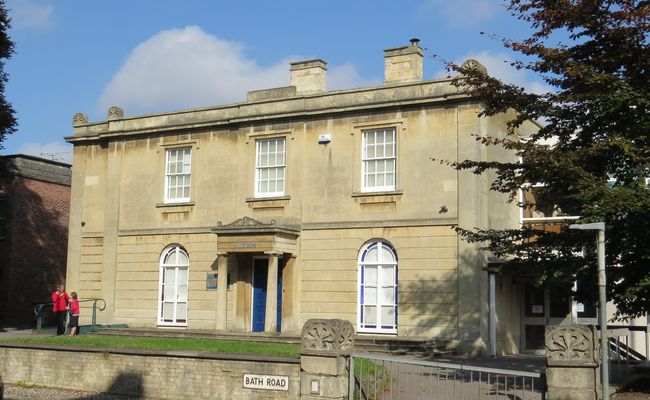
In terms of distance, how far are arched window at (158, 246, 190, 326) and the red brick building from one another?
947 cm

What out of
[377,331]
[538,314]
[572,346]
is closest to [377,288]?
[377,331]

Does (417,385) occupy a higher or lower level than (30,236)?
lower

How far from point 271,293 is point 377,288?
3.14 metres

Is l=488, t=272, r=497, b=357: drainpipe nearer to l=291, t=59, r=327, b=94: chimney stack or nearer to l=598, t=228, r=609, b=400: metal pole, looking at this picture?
l=291, t=59, r=327, b=94: chimney stack

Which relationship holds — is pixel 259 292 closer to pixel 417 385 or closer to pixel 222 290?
pixel 222 290

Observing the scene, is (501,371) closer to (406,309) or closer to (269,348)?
(269,348)

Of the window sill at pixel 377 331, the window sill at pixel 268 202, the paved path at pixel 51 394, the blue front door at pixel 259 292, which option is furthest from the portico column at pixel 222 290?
the paved path at pixel 51 394

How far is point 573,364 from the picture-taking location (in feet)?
40.2

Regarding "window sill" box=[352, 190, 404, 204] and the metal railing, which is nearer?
"window sill" box=[352, 190, 404, 204]

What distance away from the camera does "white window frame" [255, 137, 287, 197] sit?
26266 millimetres

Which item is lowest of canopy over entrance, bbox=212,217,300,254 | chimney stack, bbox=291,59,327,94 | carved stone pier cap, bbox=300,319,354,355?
carved stone pier cap, bbox=300,319,354,355

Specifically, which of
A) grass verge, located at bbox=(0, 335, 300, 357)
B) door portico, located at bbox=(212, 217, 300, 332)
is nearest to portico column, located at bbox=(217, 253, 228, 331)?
door portico, located at bbox=(212, 217, 300, 332)

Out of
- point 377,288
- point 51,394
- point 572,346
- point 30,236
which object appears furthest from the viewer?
point 30,236

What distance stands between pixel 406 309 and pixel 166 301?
8.70 metres
